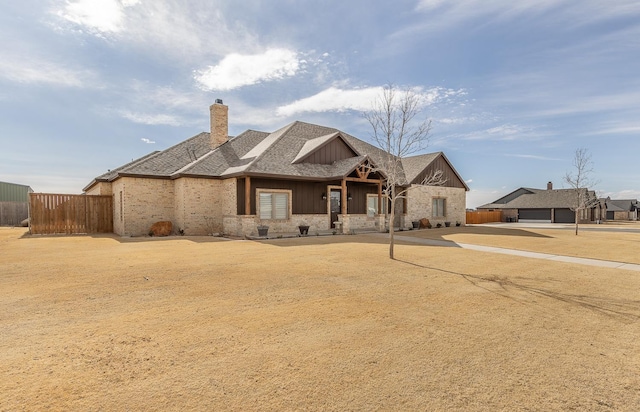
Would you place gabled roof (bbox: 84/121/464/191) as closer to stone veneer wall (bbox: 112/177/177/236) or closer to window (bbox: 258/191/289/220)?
stone veneer wall (bbox: 112/177/177/236)

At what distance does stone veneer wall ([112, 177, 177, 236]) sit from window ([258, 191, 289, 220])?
585 cm

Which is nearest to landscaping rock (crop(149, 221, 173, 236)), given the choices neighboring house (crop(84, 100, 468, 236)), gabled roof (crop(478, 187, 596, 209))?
neighboring house (crop(84, 100, 468, 236))

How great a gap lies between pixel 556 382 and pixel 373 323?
7.48ft

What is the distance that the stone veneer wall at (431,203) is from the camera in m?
26.5

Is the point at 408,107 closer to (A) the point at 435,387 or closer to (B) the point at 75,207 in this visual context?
(A) the point at 435,387

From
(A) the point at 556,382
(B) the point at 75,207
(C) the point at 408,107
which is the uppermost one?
(C) the point at 408,107

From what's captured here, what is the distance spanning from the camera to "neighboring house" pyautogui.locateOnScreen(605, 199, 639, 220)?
5956 cm

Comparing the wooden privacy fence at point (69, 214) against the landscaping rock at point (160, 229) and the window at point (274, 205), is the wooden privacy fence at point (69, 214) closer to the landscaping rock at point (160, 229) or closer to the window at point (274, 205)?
the landscaping rock at point (160, 229)

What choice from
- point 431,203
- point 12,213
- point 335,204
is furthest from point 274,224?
point 12,213

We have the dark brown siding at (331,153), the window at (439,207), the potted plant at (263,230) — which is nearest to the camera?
the potted plant at (263,230)

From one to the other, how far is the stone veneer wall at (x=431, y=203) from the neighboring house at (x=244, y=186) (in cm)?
359

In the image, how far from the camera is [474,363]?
11.9 ft

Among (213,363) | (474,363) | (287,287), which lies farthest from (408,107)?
(213,363)

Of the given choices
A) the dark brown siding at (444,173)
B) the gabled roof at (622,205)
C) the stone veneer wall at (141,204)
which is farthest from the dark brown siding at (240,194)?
the gabled roof at (622,205)
